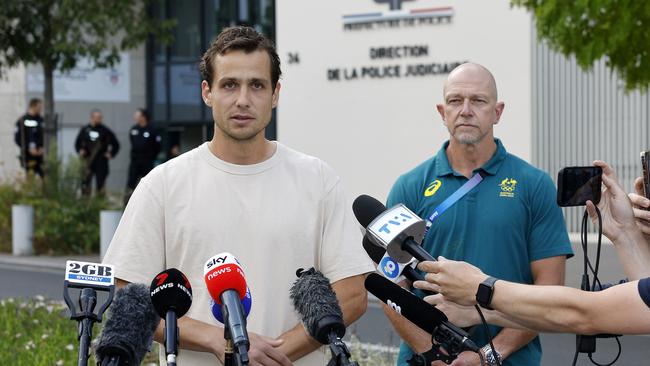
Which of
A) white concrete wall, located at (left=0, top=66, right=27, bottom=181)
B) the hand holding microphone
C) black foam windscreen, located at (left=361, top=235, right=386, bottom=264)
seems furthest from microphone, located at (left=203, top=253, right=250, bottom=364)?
white concrete wall, located at (left=0, top=66, right=27, bottom=181)

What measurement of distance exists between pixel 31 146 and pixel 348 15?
706cm

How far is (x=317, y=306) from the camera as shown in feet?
10.3

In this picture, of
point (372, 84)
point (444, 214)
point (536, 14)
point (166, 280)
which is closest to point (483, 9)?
point (372, 84)

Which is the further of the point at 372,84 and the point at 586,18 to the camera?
the point at 372,84

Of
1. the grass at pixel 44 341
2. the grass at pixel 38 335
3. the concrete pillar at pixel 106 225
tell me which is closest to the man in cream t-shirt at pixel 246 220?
the grass at pixel 38 335

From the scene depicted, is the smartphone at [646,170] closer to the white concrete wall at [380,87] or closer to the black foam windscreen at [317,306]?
the black foam windscreen at [317,306]

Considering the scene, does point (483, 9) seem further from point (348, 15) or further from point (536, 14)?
point (536, 14)

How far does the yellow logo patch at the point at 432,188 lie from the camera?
4.70 m

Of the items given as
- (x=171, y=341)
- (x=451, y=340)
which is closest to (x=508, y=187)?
(x=451, y=340)

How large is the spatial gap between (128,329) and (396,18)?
19997 millimetres

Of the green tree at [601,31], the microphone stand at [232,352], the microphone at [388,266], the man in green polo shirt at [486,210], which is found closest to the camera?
the microphone stand at [232,352]

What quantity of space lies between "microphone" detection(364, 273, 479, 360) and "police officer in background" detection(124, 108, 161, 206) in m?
22.0

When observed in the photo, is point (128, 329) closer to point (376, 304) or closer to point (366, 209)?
point (366, 209)

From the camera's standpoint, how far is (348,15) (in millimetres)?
23516
